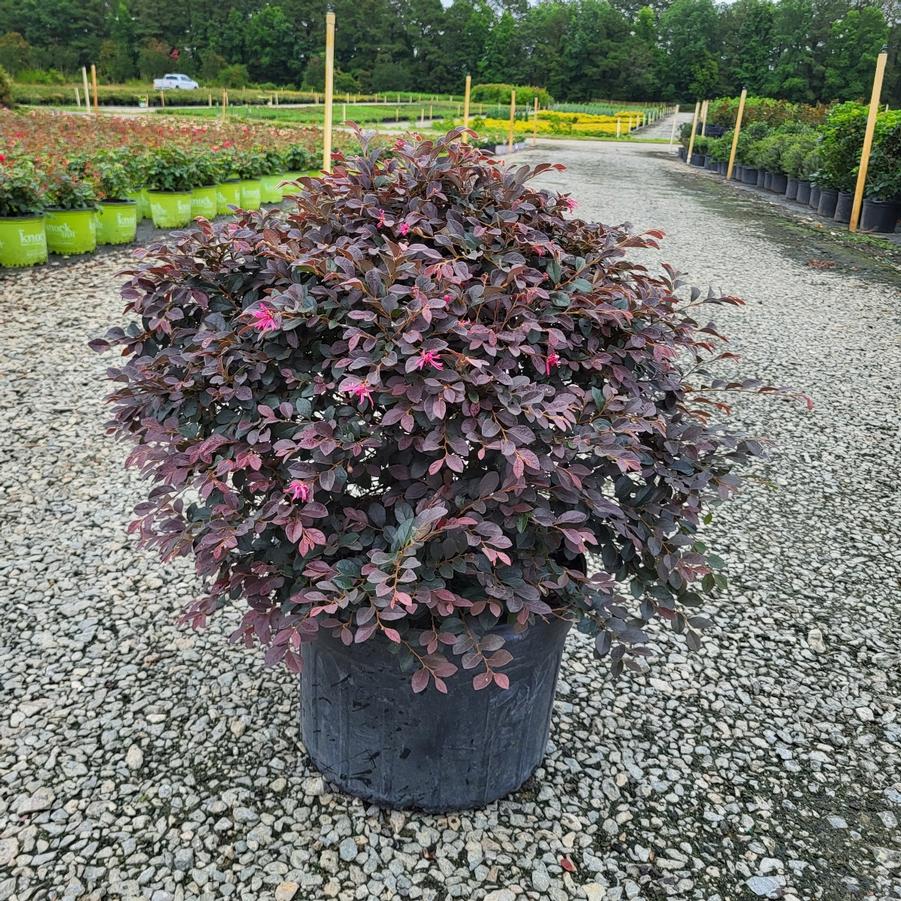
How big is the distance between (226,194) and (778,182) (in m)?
11.9

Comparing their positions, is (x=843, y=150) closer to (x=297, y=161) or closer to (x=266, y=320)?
(x=297, y=161)

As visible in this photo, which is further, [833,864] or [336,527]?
[833,864]

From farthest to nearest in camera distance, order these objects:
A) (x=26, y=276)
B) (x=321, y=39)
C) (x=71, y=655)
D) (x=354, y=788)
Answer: (x=321, y=39), (x=26, y=276), (x=71, y=655), (x=354, y=788)

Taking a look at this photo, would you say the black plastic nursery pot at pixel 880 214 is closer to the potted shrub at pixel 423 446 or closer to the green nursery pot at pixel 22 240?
the green nursery pot at pixel 22 240

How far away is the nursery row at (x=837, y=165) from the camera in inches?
420

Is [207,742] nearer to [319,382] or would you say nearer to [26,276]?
[319,382]

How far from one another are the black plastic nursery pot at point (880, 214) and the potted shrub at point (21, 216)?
1010cm

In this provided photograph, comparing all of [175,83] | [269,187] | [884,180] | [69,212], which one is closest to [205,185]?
[269,187]

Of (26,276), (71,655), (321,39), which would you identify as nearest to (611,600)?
(71,655)

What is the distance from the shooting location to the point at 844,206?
12.1 metres

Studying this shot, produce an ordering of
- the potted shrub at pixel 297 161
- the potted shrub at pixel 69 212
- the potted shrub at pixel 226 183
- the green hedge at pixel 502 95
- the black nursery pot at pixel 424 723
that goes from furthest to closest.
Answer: the green hedge at pixel 502 95, the potted shrub at pixel 297 161, the potted shrub at pixel 226 183, the potted shrub at pixel 69 212, the black nursery pot at pixel 424 723

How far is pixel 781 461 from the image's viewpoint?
385cm

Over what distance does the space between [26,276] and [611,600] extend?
6.44 meters

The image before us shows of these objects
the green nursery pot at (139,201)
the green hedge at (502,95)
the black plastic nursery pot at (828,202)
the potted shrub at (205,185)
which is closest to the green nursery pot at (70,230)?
the green nursery pot at (139,201)
